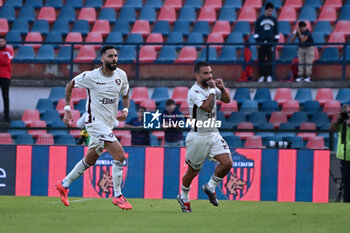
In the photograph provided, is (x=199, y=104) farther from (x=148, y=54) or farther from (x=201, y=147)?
(x=148, y=54)

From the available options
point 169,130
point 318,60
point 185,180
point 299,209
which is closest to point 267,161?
point 169,130

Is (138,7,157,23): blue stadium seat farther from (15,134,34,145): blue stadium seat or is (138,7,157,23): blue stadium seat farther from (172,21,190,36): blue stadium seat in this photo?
(15,134,34,145): blue stadium seat

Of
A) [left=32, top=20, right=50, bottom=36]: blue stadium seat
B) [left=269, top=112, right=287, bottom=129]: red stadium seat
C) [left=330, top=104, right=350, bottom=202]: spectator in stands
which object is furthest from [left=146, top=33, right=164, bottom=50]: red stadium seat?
[left=330, top=104, right=350, bottom=202]: spectator in stands

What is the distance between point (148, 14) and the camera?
21.8 meters

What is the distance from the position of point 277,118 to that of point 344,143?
7.11 feet

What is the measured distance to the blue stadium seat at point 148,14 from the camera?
2175 centimetres

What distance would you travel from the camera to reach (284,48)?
19406mm

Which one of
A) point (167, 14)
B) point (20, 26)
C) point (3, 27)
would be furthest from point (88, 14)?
point (3, 27)

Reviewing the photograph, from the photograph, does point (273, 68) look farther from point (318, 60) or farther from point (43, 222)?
point (43, 222)

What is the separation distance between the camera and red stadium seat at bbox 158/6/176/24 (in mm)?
21672

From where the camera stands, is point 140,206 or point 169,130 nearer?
point 140,206

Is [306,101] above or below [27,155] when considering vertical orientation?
above

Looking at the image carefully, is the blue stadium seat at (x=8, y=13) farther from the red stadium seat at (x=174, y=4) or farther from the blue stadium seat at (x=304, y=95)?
the blue stadium seat at (x=304, y=95)

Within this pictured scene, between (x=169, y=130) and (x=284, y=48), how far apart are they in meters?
6.33
